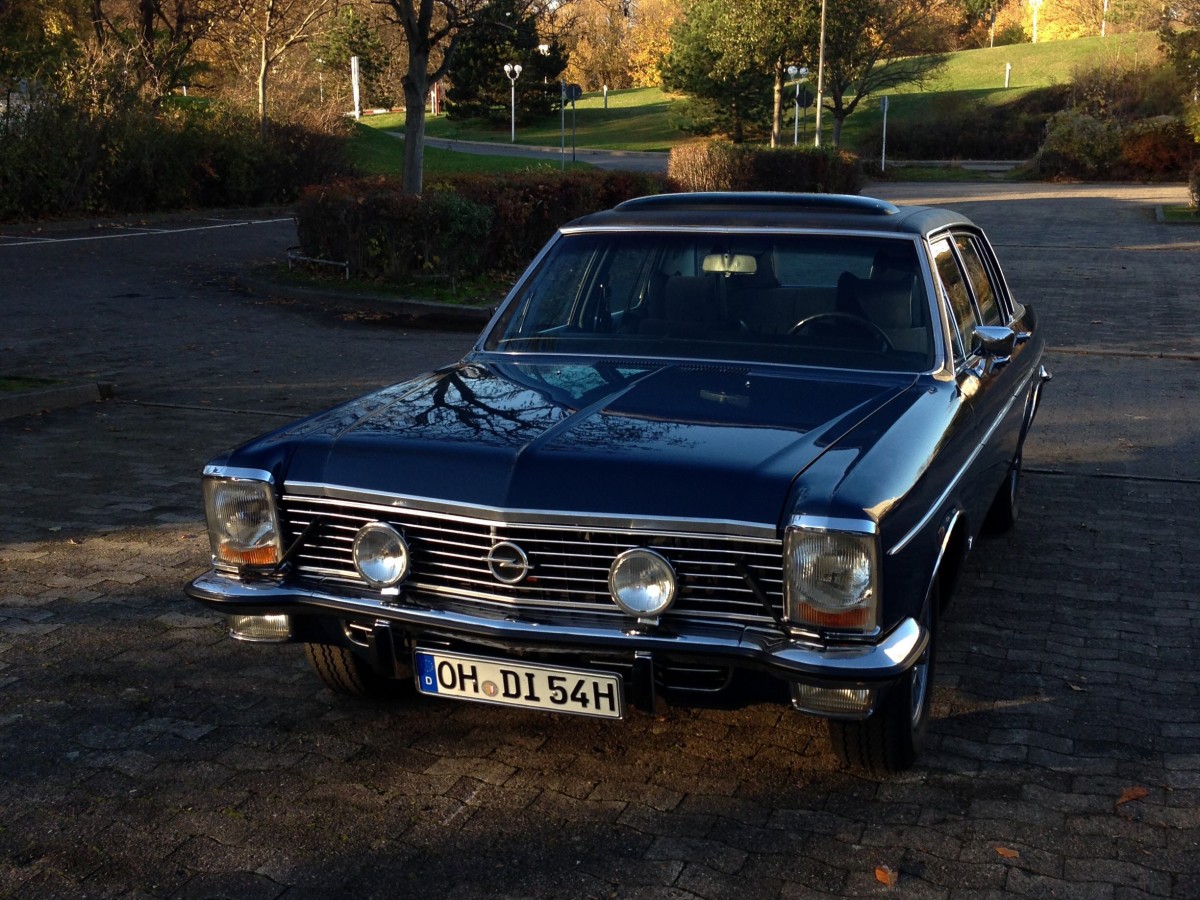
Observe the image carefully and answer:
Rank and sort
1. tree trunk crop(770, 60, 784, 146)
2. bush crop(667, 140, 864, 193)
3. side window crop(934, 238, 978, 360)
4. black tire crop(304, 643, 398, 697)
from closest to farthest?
black tire crop(304, 643, 398, 697)
side window crop(934, 238, 978, 360)
bush crop(667, 140, 864, 193)
tree trunk crop(770, 60, 784, 146)

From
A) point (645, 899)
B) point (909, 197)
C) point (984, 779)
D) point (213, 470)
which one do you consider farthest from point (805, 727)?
point (909, 197)

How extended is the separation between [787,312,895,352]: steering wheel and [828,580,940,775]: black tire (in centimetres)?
113

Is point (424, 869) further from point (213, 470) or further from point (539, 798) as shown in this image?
point (213, 470)

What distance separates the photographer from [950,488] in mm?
4258

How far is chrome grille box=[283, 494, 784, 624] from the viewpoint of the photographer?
11.5 ft

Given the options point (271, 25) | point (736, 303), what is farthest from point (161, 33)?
point (736, 303)

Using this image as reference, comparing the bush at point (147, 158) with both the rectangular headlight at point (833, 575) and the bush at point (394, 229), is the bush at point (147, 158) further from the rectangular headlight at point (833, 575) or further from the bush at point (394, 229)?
the rectangular headlight at point (833, 575)

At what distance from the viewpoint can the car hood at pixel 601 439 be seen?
3.56 metres

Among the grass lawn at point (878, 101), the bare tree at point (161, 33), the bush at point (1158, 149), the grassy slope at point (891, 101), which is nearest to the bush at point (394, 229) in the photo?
the bare tree at point (161, 33)

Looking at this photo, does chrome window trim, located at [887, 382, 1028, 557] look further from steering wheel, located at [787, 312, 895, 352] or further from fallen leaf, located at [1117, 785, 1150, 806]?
fallen leaf, located at [1117, 785, 1150, 806]

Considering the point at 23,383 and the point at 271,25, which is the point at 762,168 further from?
the point at 23,383

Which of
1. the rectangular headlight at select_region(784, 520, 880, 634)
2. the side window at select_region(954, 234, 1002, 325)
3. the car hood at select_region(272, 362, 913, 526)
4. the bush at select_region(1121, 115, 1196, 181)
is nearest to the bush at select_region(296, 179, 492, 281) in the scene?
the side window at select_region(954, 234, 1002, 325)

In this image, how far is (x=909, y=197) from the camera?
39062mm

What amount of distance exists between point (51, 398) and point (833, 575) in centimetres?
804
